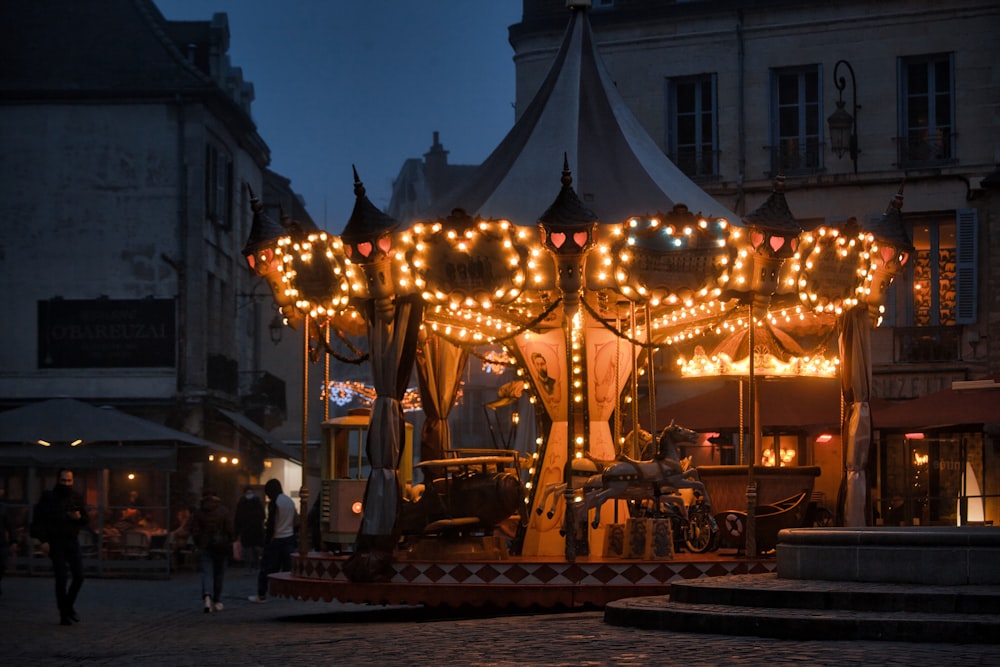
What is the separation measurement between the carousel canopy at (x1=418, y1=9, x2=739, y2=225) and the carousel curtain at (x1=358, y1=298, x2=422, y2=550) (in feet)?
4.92

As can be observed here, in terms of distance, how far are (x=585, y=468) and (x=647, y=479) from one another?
58cm

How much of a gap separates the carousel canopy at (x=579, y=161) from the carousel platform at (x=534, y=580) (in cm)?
341

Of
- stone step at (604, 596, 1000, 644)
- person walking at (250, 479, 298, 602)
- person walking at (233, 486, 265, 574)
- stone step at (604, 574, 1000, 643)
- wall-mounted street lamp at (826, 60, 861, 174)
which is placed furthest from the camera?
wall-mounted street lamp at (826, 60, 861, 174)

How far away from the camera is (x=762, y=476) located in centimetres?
1905

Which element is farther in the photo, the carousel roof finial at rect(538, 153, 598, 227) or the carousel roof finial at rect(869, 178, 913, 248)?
the carousel roof finial at rect(869, 178, 913, 248)

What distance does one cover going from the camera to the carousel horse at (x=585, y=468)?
57.8 ft

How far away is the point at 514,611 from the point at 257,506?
32.7 ft

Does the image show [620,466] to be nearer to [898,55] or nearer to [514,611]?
[514,611]

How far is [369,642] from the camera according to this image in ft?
43.7

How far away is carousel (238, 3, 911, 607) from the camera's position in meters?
16.9

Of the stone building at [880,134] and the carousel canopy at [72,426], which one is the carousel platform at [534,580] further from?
the stone building at [880,134]

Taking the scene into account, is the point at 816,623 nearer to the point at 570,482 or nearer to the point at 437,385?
the point at 570,482

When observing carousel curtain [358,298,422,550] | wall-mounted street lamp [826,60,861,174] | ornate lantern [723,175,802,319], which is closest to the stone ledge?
ornate lantern [723,175,802,319]

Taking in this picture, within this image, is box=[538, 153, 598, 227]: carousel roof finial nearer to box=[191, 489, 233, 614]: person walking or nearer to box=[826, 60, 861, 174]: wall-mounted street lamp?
box=[191, 489, 233, 614]: person walking
